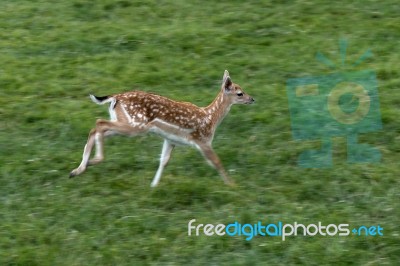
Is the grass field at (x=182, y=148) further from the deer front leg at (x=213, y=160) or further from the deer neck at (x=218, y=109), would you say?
the deer neck at (x=218, y=109)

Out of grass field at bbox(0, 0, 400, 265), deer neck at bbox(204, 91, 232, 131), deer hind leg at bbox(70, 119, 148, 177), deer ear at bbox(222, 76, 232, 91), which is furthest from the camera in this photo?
deer ear at bbox(222, 76, 232, 91)

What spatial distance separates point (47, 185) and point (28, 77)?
10.1 ft

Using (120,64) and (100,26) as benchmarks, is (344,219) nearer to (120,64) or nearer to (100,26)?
(120,64)

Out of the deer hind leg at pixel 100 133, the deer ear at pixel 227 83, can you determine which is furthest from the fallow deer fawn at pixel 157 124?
the deer ear at pixel 227 83

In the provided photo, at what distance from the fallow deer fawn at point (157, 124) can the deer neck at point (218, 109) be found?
2cm

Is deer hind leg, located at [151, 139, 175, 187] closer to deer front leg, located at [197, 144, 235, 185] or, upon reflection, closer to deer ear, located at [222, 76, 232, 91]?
deer front leg, located at [197, 144, 235, 185]

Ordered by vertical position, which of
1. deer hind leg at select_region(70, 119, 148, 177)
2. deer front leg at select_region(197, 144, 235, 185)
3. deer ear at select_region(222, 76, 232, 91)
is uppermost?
deer ear at select_region(222, 76, 232, 91)

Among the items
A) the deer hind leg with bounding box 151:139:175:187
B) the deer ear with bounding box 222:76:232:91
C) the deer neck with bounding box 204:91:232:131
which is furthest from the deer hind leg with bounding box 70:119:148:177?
the deer ear with bounding box 222:76:232:91

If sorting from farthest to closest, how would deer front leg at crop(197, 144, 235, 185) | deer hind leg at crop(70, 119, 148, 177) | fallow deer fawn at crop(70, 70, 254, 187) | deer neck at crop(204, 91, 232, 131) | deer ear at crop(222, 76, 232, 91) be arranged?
1. deer ear at crop(222, 76, 232, 91)
2. deer neck at crop(204, 91, 232, 131)
3. deer front leg at crop(197, 144, 235, 185)
4. fallow deer fawn at crop(70, 70, 254, 187)
5. deer hind leg at crop(70, 119, 148, 177)

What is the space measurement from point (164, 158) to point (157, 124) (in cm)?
41

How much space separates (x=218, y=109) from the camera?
10.6 meters

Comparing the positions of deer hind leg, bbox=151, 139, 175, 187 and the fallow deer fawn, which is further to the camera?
deer hind leg, bbox=151, 139, 175, 187

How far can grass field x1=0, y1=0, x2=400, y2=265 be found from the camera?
29.0 ft

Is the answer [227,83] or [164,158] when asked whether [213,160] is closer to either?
[164,158]
